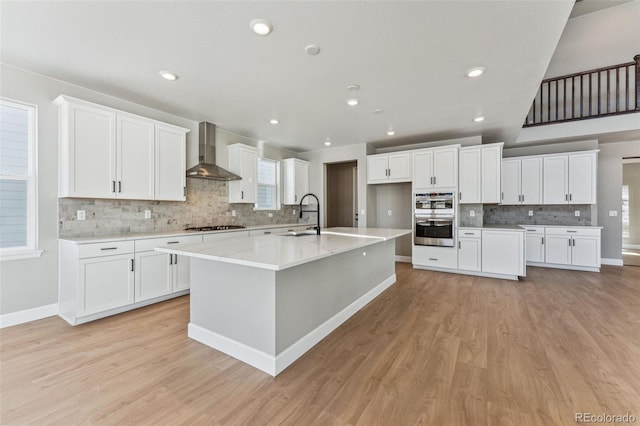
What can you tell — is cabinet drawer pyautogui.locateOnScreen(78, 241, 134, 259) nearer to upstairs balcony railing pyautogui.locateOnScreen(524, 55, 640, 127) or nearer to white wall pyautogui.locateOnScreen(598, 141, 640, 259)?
upstairs balcony railing pyautogui.locateOnScreen(524, 55, 640, 127)

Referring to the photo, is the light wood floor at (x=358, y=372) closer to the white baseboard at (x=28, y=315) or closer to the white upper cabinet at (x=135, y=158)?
the white baseboard at (x=28, y=315)

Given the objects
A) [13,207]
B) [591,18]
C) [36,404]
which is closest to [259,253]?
[36,404]

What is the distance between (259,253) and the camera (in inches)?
75.3

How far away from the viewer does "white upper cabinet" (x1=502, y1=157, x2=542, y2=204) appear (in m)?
5.43

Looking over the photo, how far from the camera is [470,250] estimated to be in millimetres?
4758

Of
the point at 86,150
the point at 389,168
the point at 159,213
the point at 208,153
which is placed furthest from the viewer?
the point at 389,168

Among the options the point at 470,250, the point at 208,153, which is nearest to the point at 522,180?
the point at 470,250

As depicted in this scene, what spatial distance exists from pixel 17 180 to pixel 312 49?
3.35 m

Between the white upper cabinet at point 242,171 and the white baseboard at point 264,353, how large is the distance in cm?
286

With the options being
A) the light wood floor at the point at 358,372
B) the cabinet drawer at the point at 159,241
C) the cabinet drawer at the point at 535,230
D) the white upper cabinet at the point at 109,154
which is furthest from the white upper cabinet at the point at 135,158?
the cabinet drawer at the point at 535,230

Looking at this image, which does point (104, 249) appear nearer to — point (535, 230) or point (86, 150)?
point (86, 150)

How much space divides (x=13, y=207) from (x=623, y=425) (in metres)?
5.20

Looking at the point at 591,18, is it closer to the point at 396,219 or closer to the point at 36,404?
the point at 396,219

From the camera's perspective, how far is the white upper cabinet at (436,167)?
194 inches
